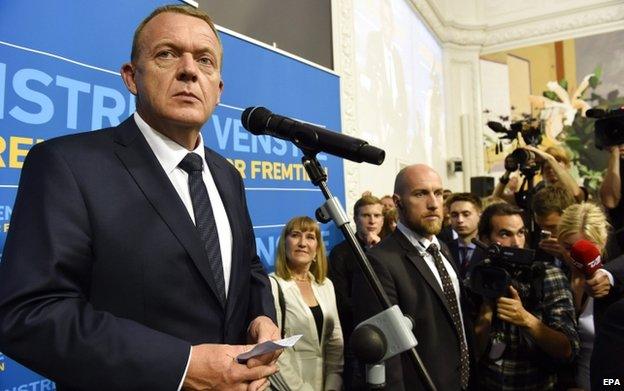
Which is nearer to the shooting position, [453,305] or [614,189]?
[453,305]

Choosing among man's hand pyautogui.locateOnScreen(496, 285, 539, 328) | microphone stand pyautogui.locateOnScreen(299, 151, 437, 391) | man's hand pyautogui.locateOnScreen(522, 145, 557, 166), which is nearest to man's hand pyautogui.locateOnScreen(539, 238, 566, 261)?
man's hand pyautogui.locateOnScreen(496, 285, 539, 328)

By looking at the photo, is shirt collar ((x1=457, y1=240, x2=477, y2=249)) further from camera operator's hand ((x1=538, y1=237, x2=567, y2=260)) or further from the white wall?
the white wall

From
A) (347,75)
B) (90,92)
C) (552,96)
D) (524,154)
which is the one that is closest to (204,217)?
(90,92)

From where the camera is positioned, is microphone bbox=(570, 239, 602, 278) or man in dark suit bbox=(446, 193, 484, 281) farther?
man in dark suit bbox=(446, 193, 484, 281)

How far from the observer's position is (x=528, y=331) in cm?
206

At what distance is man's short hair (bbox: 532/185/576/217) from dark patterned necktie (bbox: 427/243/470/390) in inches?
42.8

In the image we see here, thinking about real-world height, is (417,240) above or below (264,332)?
above

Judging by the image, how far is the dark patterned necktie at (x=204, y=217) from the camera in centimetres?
110

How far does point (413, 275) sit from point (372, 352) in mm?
1090

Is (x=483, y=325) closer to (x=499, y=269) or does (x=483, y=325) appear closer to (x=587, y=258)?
(x=499, y=269)

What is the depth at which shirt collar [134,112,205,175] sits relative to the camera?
3.80 ft

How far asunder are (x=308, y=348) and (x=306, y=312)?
201 mm

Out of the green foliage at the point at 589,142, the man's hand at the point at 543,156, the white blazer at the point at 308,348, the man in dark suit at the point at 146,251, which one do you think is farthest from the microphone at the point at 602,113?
the green foliage at the point at 589,142

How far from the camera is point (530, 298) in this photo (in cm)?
221
